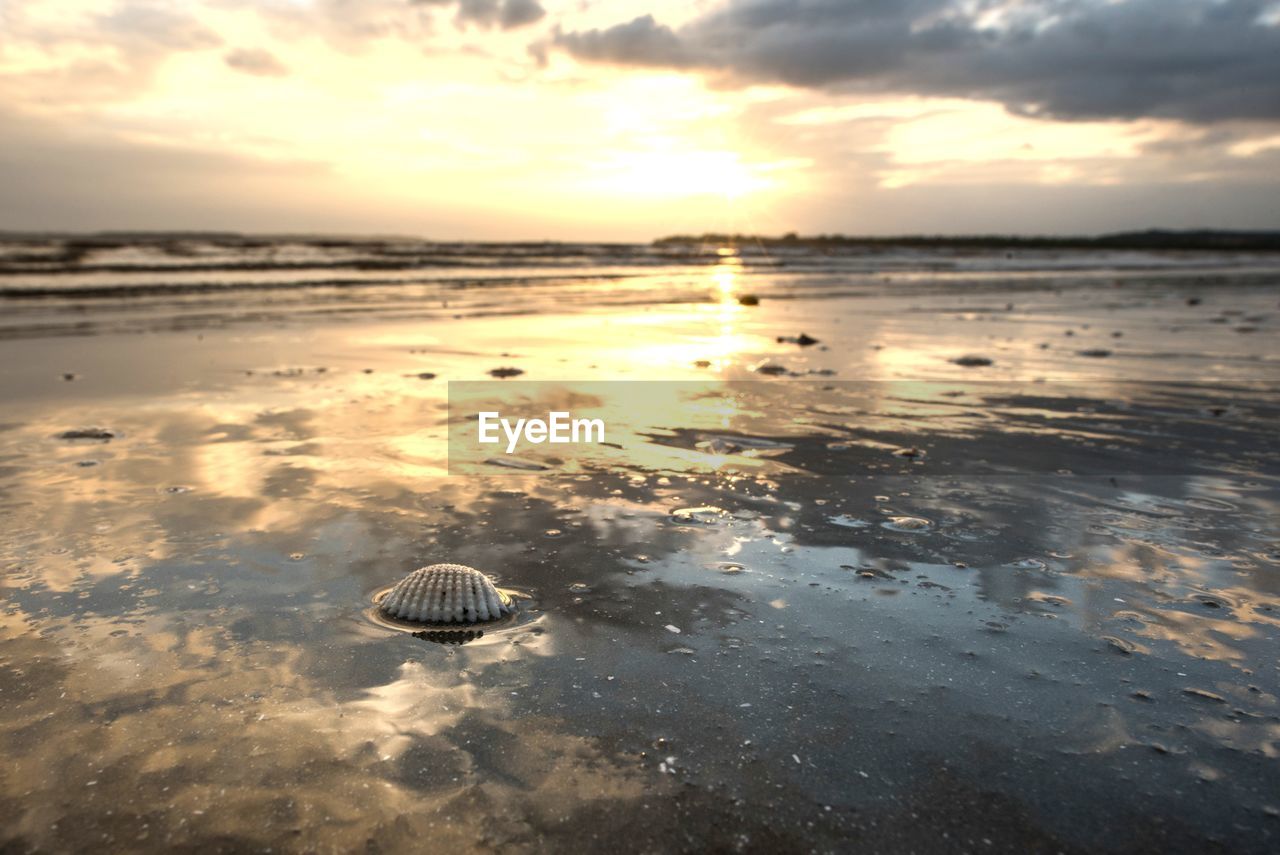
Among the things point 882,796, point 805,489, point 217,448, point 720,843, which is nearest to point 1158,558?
point 805,489

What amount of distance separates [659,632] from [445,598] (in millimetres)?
968

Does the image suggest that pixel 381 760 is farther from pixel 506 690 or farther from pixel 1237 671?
pixel 1237 671

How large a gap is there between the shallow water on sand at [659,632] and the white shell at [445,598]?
0.42 ft

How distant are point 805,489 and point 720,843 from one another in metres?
3.78

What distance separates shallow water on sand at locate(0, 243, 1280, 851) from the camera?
8.68 ft

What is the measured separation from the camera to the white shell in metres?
3.91

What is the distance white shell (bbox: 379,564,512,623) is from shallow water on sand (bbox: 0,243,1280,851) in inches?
5.0

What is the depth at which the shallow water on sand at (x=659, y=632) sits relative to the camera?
264 cm

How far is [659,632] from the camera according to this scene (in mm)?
3865

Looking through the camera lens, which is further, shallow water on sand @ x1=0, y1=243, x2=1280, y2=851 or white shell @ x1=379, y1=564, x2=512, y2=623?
white shell @ x1=379, y1=564, x2=512, y2=623

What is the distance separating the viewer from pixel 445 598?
3.95 metres

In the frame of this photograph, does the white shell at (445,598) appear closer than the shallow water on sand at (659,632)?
No

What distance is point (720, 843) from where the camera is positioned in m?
2.50

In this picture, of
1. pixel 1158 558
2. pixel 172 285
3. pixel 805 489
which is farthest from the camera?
pixel 172 285
